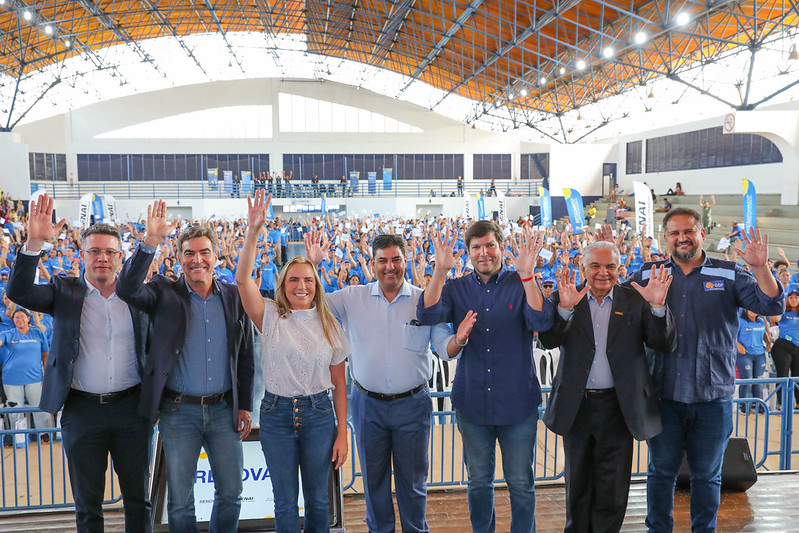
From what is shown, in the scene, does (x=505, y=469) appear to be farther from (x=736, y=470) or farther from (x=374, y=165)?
(x=374, y=165)

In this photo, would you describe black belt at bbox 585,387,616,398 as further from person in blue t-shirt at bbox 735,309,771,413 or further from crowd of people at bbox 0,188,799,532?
person in blue t-shirt at bbox 735,309,771,413

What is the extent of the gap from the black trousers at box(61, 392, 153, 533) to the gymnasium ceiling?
1565 cm

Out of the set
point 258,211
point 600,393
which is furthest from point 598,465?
point 258,211

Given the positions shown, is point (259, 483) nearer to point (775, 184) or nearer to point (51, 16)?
point (775, 184)

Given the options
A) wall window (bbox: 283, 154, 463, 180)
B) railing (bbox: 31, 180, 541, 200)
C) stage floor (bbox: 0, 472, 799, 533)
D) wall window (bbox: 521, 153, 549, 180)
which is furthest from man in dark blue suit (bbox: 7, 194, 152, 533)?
wall window (bbox: 521, 153, 549, 180)

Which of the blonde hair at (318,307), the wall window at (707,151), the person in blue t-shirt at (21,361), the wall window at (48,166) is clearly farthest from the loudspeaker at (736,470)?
the wall window at (48,166)

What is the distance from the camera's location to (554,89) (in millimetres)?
28641

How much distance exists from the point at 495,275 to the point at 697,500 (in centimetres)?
169

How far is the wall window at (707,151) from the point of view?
23062 mm

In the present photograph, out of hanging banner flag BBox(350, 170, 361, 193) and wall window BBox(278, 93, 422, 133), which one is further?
wall window BBox(278, 93, 422, 133)

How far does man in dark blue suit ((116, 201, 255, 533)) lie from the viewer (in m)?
2.95

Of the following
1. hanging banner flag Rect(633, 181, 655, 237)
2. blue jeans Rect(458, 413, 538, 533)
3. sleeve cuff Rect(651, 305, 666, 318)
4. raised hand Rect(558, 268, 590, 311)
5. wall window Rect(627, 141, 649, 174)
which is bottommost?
blue jeans Rect(458, 413, 538, 533)

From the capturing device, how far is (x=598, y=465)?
3.17m

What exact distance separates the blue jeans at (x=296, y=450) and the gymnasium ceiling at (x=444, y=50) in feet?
49.5
